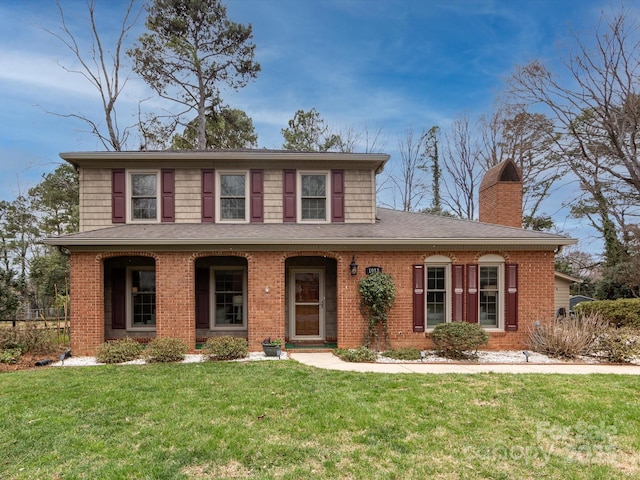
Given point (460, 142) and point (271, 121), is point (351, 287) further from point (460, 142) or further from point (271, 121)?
point (460, 142)

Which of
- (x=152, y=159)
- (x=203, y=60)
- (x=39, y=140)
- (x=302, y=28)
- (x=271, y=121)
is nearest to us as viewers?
(x=152, y=159)

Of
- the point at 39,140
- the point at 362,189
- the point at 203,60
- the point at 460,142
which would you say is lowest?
the point at 362,189

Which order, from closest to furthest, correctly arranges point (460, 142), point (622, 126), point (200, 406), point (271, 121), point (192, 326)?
point (200, 406), point (192, 326), point (622, 126), point (271, 121), point (460, 142)

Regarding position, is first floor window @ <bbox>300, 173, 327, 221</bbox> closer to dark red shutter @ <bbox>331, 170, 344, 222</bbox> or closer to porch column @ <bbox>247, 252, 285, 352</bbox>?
dark red shutter @ <bbox>331, 170, 344, 222</bbox>

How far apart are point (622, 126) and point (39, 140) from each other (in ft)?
90.5

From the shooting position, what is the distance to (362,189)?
435 inches

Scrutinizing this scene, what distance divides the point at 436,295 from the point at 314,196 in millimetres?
4416

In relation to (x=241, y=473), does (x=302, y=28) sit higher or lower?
higher

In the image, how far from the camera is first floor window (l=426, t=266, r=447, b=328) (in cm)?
985

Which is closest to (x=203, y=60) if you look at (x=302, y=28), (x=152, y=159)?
(x=302, y=28)

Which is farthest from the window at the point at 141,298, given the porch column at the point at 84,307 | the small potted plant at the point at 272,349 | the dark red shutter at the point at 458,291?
the dark red shutter at the point at 458,291

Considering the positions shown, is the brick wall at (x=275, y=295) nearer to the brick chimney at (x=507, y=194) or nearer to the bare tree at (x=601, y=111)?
the brick chimney at (x=507, y=194)

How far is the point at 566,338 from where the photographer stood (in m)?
8.75

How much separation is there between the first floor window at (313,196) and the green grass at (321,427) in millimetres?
5258
